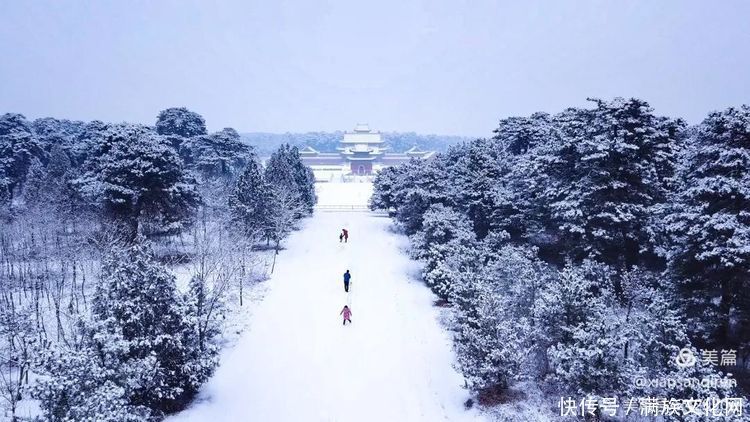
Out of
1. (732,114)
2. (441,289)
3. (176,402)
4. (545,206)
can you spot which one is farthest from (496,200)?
(176,402)

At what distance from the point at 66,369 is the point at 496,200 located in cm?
1941

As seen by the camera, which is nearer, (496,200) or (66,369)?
(66,369)

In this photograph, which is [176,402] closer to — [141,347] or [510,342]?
[141,347]

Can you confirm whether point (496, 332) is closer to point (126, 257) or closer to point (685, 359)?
point (685, 359)

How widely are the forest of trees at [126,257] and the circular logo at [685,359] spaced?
10311 millimetres

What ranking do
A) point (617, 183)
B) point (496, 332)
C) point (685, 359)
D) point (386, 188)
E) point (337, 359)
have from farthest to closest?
1. point (386, 188)
2. point (617, 183)
3. point (337, 359)
4. point (496, 332)
5. point (685, 359)

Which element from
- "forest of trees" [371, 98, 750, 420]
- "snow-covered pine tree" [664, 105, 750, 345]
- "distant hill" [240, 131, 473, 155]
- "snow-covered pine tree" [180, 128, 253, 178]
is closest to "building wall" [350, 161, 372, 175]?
"distant hill" [240, 131, 473, 155]

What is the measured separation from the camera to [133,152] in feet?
72.0

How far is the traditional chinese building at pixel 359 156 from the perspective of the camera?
3654 inches

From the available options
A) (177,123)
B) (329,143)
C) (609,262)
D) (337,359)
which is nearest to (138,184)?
(337,359)

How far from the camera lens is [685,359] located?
9.42 m

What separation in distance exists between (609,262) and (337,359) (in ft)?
38.3

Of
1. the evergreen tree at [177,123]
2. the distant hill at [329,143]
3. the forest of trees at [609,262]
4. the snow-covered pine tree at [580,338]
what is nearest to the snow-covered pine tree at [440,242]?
the forest of trees at [609,262]

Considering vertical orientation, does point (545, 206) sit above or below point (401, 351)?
above
